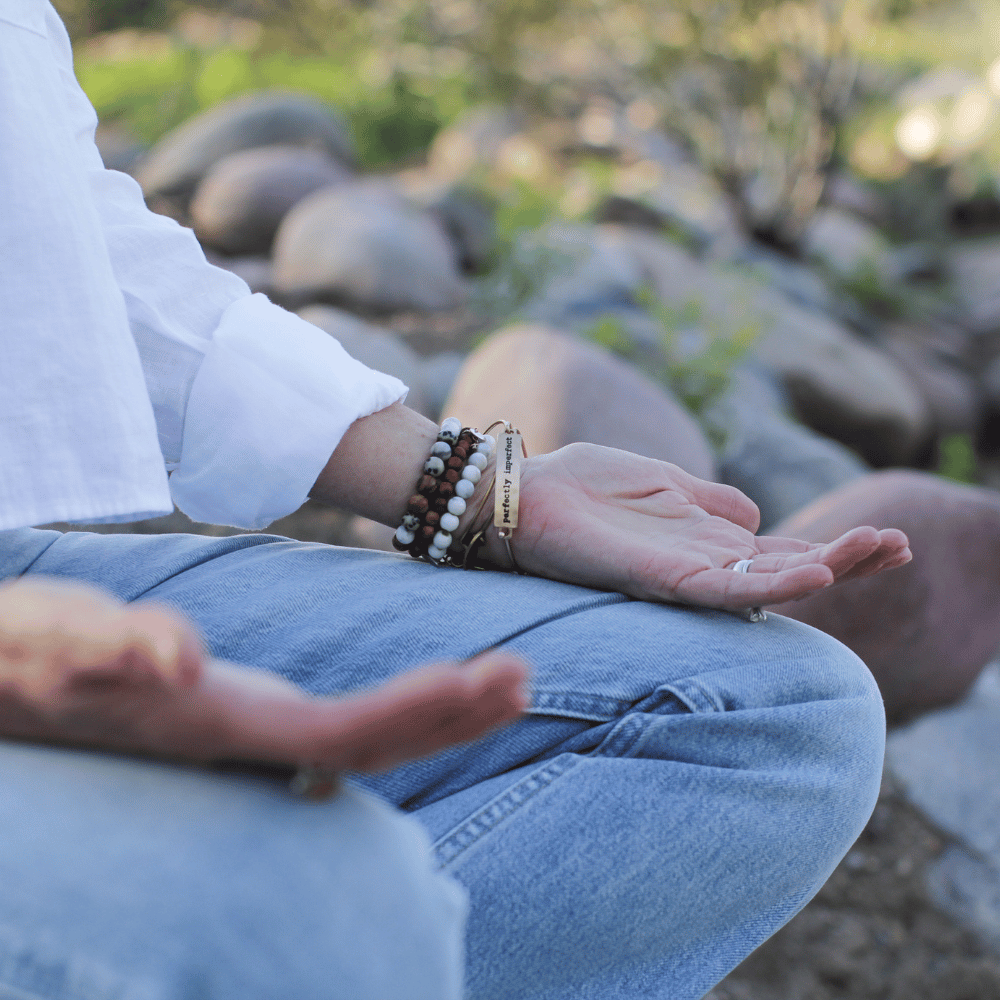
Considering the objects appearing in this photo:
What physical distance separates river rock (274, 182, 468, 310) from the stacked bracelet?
3.74 metres

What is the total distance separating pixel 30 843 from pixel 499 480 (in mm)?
725

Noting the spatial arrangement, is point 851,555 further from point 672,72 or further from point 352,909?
point 672,72

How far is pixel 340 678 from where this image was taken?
934 mm

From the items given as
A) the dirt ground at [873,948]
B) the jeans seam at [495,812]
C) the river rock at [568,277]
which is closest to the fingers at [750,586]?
the jeans seam at [495,812]

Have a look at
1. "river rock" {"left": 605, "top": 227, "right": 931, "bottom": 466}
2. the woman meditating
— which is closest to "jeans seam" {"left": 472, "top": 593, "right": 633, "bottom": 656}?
the woman meditating

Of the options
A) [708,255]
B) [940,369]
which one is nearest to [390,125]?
[708,255]

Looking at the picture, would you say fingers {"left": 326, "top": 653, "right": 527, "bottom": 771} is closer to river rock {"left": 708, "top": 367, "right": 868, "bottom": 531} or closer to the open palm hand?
the open palm hand

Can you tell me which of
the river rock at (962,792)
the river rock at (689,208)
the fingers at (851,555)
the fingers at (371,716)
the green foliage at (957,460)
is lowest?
the green foliage at (957,460)

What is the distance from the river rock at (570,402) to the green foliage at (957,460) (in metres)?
3.47

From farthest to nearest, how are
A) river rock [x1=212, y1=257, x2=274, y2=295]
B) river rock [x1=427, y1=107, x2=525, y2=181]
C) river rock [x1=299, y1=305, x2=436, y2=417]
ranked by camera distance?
river rock [x1=427, y1=107, x2=525, y2=181], river rock [x1=212, y1=257, x2=274, y2=295], river rock [x1=299, y1=305, x2=436, y2=417]

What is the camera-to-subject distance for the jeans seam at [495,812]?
79cm

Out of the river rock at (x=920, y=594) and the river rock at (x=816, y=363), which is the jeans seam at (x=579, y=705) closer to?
the river rock at (x=920, y=594)

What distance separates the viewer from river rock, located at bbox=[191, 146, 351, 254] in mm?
5609

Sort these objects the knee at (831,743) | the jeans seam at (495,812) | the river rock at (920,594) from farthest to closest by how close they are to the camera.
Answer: the river rock at (920,594)
the knee at (831,743)
the jeans seam at (495,812)
